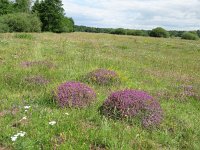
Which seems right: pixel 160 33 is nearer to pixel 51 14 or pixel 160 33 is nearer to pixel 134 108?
pixel 51 14

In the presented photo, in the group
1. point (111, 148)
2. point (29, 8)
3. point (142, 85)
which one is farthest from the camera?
point (29, 8)

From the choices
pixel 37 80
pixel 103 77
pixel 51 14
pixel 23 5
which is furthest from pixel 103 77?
pixel 23 5

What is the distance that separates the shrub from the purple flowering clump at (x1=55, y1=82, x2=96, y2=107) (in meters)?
2.39

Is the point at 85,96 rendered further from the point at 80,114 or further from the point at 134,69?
the point at 134,69

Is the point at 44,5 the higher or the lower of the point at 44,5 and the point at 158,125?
the higher

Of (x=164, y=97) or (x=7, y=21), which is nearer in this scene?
(x=164, y=97)

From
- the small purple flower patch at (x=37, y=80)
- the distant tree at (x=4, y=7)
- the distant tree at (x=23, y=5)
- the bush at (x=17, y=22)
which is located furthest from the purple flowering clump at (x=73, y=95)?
the distant tree at (x=23, y=5)

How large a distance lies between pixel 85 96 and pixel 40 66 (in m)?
5.13

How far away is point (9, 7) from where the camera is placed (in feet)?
255

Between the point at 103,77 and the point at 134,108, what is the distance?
3.93m

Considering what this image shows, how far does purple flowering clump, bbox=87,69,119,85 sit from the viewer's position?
35.8 feet

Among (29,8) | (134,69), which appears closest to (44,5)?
(29,8)

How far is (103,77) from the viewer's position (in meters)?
11.0

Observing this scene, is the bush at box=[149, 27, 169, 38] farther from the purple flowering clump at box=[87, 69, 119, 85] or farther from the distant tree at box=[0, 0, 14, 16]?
the purple flowering clump at box=[87, 69, 119, 85]
